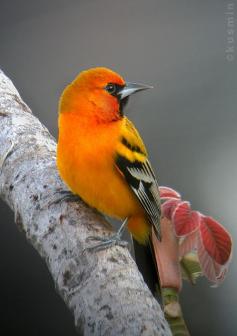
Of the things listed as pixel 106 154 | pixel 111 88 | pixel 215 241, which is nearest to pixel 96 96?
pixel 111 88

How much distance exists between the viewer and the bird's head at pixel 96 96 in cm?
96

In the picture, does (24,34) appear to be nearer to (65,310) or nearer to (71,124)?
(71,124)

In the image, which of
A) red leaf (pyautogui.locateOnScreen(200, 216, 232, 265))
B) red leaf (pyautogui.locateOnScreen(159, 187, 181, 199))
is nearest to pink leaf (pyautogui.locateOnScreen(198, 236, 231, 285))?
red leaf (pyautogui.locateOnScreen(200, 216, 232, 265))

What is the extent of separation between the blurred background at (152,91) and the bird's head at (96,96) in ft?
0.36

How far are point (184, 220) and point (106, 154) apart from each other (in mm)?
188

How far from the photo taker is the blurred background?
1.12 metres

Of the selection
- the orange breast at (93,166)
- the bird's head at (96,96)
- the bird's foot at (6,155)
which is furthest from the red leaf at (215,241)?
the bird's foot at (6,155)

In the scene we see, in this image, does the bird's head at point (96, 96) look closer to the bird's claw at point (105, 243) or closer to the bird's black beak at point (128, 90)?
the bird's black beak at point (128, 90)

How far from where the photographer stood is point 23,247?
121 cm

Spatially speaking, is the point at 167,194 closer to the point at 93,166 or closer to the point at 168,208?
the point at 168,208

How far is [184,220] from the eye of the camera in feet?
2.99

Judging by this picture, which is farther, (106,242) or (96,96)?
(96,96)

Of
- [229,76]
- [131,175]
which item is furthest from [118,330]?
[229,76]

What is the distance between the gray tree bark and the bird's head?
0.09m
